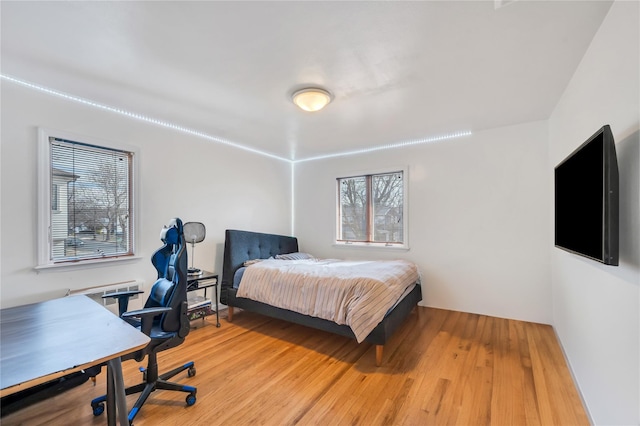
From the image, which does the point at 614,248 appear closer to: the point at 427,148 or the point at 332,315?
the point at 332,315

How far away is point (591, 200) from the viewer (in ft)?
4.91

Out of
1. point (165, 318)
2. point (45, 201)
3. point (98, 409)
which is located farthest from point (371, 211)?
point (45, 201)

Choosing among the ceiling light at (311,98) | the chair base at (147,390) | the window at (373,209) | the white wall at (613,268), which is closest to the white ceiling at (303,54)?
the ceiling light at (311,98)

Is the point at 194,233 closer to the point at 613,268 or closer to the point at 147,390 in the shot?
the point at 147,390

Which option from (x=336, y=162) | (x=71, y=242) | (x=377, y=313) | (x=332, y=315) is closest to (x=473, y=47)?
(x=377, y=313)

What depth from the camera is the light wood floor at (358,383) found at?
69.9 inches

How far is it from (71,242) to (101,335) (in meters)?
1.89

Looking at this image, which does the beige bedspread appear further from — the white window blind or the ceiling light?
the ceiling light

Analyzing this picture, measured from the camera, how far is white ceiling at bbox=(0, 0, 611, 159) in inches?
59.8

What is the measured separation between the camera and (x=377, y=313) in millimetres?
2434

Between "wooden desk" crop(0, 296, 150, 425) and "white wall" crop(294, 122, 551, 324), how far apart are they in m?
3.54

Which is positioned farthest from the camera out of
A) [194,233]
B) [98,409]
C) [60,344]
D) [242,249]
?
[242,249]

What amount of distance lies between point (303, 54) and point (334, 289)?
2.05 meters

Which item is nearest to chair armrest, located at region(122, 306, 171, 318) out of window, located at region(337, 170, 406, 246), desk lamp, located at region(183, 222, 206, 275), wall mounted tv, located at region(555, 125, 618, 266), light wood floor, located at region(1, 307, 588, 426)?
light wood floor, located at region(1, 307, 588, 426)
